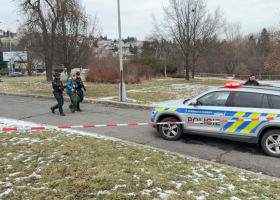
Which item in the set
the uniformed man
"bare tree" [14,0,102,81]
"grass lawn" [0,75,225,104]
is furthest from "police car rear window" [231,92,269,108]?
"bare tree" [14,0,102,81]

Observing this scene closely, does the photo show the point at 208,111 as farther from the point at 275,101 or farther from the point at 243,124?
the point at 275,101

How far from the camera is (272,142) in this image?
5.07 m

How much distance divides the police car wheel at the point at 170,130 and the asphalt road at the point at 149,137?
0.16 metres

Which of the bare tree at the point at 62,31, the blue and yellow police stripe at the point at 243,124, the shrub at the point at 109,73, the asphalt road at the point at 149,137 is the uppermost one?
the bare tree at the point at 62,31

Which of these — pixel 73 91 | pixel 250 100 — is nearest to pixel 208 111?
pixel 250 100

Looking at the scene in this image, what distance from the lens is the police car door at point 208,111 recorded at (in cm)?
560

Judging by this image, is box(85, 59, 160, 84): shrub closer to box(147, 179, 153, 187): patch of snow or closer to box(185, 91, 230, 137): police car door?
box(185, 91, 230, 137): police car door

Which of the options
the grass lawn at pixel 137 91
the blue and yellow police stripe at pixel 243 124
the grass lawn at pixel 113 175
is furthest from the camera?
the grass lawn at pixel 137 91

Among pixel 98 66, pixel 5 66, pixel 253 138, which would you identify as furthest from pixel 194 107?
pixel 5 66

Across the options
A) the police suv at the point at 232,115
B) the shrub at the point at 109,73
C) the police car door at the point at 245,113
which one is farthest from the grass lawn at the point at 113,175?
the shrub at the point at 109,73

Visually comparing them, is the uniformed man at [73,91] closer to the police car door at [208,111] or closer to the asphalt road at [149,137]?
the asphalt road at [149,137]

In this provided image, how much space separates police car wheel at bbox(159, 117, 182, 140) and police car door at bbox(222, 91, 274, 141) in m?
1.17

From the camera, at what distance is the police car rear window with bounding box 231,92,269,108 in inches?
205

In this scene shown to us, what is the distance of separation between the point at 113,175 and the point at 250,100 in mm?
3653
